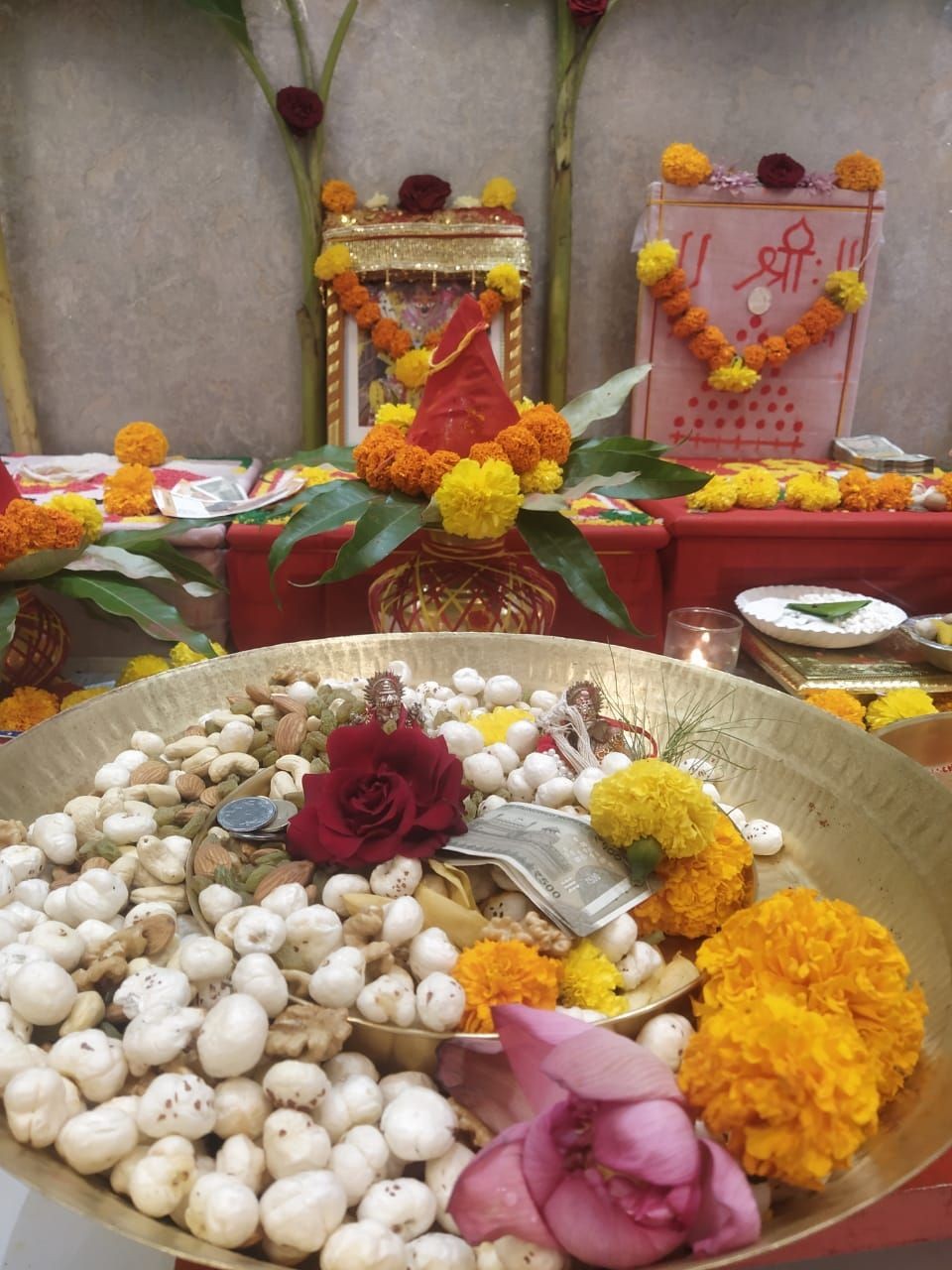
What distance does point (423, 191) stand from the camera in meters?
2.04

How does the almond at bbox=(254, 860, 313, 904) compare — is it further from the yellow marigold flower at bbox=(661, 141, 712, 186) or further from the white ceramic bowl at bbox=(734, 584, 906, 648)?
the yellow marigold flower at bbox=(661, 141, 712, 186)

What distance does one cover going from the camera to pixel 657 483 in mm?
1035

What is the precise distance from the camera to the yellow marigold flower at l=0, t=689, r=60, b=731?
116 cm

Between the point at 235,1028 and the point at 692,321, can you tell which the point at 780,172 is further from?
the point at 235,1028

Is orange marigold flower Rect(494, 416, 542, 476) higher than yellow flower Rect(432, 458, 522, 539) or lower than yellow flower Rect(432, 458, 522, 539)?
higher

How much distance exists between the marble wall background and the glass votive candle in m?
1.27

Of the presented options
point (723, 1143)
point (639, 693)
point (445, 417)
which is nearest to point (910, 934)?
point (723, 1143)

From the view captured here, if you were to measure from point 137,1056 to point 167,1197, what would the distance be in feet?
0.24

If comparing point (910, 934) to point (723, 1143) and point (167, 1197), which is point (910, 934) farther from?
point (167, 1197)

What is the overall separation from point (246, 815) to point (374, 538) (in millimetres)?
433

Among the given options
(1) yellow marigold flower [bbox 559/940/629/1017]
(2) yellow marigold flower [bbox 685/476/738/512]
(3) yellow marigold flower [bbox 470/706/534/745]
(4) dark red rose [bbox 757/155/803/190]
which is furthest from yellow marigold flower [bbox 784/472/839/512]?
(1) yellow marigold flower [bbox 559/940/629/1017]

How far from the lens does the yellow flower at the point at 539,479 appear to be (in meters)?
1.00

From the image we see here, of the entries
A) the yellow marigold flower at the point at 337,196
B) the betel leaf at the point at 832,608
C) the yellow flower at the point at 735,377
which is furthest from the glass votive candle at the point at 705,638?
the yellow marigold flower at the point at 337,196

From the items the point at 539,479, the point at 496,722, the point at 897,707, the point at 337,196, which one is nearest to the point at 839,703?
the point at 897,707
